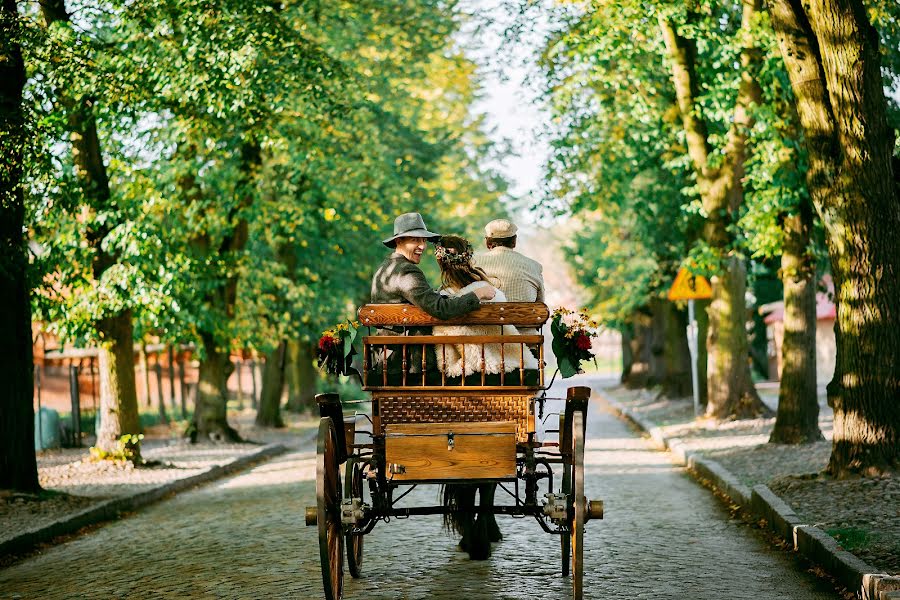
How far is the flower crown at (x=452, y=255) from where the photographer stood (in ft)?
29.7

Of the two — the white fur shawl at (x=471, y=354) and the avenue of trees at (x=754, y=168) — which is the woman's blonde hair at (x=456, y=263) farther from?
the avenue of trees at (x=754, y=168)

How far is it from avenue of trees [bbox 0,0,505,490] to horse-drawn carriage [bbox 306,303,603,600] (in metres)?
6.53

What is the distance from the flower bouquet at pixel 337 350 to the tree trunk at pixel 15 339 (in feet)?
20.4

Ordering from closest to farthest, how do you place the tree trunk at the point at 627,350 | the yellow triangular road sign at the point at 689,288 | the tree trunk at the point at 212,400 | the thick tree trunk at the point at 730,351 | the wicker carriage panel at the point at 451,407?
the wicker carriage panel at the point at 451,407, the thick tree trunk at the point at 730,351, the yellow triangular road sign at the point at 689,288, the tree trunk at the point at 212,400, the tree trunk at the point at 627,350

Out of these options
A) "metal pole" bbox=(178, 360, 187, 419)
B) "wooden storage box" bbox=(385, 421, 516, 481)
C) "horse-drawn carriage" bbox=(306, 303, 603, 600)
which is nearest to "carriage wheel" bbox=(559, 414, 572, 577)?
"horse-drawn carriage" bbox=(306, 303, 603, 600)

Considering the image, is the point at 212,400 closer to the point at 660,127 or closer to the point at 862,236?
the point at 660,127

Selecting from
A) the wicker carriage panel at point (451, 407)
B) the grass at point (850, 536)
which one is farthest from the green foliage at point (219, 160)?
the grass at point (850, 536)

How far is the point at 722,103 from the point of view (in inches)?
815

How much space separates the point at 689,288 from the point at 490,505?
1649 cm

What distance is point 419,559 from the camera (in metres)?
10.1

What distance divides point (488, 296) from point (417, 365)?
68cm

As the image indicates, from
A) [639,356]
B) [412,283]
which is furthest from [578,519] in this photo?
[639,356]

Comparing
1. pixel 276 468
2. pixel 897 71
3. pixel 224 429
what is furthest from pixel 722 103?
pixel 224 429

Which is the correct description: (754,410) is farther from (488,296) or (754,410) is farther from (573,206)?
(488,296)
